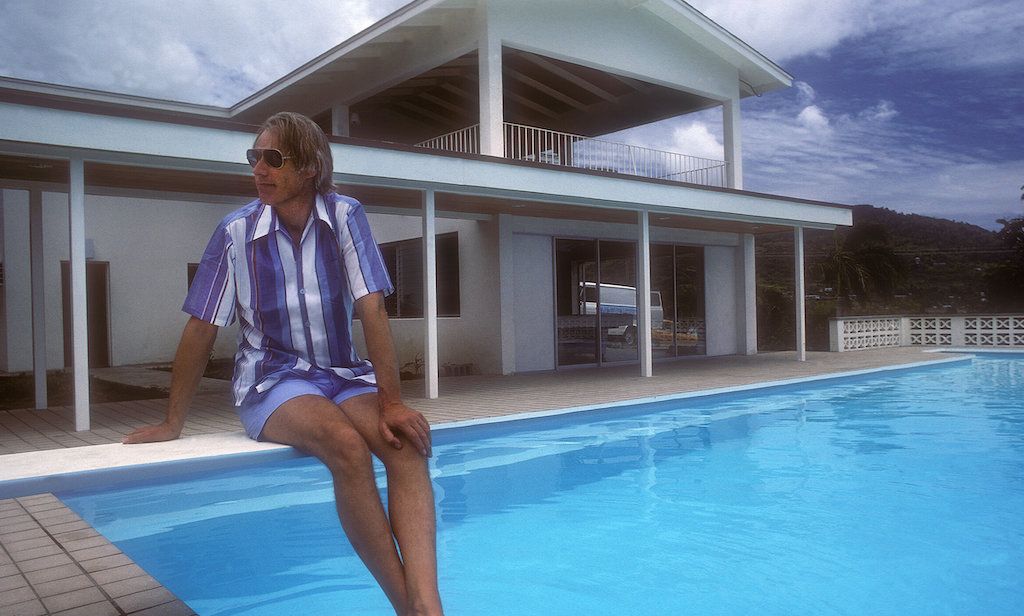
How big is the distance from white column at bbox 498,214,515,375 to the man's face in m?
9.47

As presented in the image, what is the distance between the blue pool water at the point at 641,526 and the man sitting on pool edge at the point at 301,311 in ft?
5.96

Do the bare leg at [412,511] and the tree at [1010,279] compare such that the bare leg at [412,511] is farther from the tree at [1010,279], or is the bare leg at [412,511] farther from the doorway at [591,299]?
the tree at [1010,279]

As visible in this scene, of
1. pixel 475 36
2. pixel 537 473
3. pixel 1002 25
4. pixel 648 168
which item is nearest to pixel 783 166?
pixel 1002 25

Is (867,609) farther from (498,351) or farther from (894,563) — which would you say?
(498,351)

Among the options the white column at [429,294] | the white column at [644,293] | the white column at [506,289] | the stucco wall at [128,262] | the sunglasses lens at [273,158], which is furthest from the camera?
the stucco wall at [128,262]

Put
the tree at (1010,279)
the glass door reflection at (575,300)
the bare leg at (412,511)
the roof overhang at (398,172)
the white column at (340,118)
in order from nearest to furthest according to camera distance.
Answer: the bare leg at (412,511), the roof overhang at (398,172), the glass door reflection at (575,300), the white column at (340,118), the tree at (1010,279)

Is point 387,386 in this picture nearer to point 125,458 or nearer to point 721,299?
point 125,458

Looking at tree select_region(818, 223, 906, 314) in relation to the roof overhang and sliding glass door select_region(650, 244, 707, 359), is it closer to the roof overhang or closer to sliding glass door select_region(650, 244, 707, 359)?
sliding glass door select_region(650, 244, 707, 359)

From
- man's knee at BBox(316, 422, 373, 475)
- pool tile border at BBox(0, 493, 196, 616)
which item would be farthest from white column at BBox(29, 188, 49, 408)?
man's knee at BBox(316, 422, 373, 475)

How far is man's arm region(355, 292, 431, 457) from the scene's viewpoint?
1665mm

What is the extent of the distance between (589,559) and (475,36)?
27.8ft

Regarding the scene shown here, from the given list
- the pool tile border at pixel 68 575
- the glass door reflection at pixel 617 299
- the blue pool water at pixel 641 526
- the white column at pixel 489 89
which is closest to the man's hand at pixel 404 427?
the pool tile border at pixel 68 575

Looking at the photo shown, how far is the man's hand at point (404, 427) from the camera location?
5.44 feet

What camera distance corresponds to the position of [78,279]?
5.80 metres
